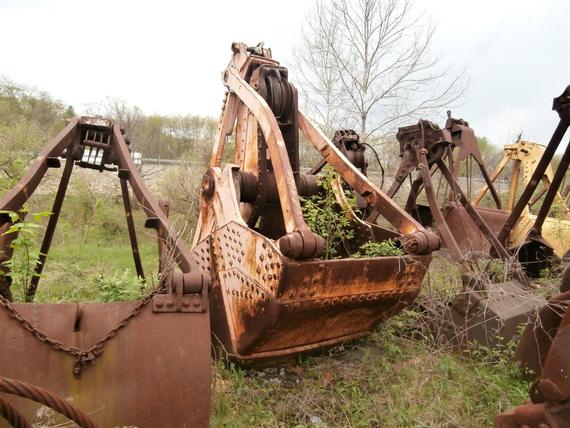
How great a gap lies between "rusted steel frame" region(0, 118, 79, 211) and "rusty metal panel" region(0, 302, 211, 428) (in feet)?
2.82

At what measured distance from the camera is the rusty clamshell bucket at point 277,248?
134 inches

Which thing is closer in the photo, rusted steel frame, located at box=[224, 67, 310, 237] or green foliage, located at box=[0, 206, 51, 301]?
green foliage, located at box=[0, 206, 51, 301]

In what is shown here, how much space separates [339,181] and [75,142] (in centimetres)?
259

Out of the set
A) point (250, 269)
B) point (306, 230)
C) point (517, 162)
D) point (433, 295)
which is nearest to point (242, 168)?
point (250, 269)

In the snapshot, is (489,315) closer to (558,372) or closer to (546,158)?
(546,158)

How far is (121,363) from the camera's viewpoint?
7.67 ft

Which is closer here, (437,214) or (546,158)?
(546,158)

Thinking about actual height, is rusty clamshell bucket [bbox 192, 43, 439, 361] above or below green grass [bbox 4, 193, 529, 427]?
above

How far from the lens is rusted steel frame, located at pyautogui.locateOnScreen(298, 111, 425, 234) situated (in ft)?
14.0

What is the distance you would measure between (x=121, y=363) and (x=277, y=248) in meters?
1.32

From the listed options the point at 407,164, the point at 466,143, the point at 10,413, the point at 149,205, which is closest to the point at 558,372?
the point at 10,413

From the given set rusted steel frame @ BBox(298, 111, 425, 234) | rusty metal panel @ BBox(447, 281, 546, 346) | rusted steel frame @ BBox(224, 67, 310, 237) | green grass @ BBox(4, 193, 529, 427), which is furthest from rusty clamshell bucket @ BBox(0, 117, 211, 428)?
rusty metal panel @ BBox(447, 281, 546, 346)

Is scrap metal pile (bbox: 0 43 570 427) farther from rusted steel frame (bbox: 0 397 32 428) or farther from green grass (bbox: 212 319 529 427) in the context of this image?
green grass (bbox: 212 319 529 427)

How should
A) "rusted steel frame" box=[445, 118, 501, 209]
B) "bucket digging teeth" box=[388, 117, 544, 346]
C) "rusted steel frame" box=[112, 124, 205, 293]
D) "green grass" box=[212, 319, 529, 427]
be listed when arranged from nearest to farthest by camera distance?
"rusted steel frame" box=[112, 124, 205, 293]
"green grass" box=[212, 319, 529, 427]
"bucket digging teeth" box=[388, 117, 544, 346]
"rusted steel frame" box=[445, 118, 501, 209]
